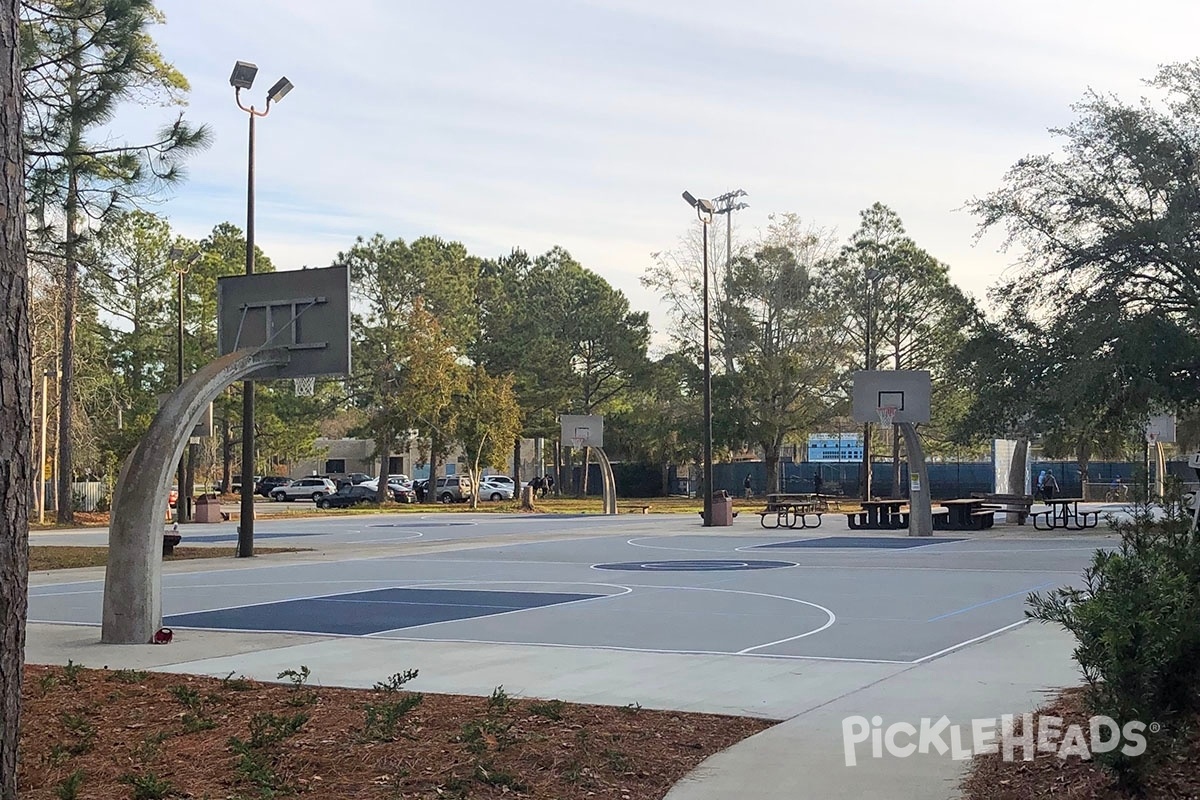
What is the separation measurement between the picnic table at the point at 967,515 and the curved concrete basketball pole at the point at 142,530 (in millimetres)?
27381

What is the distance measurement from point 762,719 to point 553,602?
28.4 feet

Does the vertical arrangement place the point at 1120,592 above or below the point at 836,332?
below

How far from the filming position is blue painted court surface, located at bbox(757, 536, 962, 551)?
2905 cm

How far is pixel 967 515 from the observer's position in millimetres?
36938

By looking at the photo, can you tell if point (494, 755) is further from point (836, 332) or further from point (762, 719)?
point (836, 332)

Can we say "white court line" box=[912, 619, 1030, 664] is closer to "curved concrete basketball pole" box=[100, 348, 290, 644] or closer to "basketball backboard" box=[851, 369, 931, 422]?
"curved concrete basketball pole" box=[100, 348, 290, 644]

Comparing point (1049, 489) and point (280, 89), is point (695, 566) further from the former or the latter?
point (1049, 489)

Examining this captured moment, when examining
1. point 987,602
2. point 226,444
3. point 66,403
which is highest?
point 66,403

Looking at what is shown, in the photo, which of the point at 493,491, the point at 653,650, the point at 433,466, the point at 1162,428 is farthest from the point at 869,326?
the point at 653,650

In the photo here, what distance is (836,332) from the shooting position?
205 feet

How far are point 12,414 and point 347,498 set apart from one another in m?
60.3

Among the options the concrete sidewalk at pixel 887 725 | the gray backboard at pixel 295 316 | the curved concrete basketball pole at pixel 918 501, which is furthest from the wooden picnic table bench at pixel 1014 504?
the concrete sidewalk at pixel 887 725

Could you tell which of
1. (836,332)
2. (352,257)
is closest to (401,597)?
(836,332)

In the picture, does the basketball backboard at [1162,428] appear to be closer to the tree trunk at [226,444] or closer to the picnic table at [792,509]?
the picnic table at [792,509]
